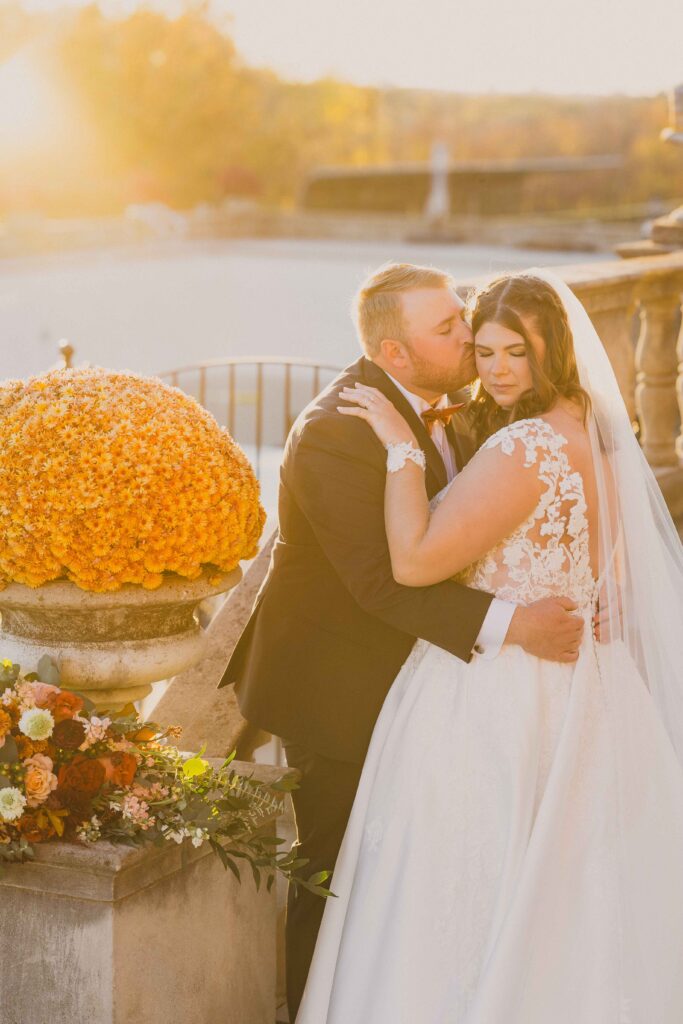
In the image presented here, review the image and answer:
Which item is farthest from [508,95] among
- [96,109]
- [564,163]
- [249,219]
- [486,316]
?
[486,316]

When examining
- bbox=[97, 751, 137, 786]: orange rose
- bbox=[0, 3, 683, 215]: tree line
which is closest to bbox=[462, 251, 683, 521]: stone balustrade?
bbox=[97, 751, 137, 786]: orange rose

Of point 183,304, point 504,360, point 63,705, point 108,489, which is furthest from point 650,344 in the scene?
point 183,304

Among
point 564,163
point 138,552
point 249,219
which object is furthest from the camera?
point 564,163

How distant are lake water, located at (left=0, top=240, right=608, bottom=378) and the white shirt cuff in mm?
19257

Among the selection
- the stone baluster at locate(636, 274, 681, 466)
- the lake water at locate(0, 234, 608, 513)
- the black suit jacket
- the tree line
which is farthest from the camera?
the tree line

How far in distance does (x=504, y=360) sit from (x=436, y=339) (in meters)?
0.20

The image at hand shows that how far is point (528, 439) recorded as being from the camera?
3.01 m

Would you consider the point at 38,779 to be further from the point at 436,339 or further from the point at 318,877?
the point at 436,339

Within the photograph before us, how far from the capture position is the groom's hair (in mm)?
3164

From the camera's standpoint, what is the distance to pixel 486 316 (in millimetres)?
3068

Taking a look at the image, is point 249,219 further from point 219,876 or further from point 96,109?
point 219,876

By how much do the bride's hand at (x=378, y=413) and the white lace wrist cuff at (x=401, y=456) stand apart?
15 mm

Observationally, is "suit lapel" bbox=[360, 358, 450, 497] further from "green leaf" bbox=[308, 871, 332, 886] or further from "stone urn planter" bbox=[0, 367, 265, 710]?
"green leaf" bbox=[308, 871, 332, 886]

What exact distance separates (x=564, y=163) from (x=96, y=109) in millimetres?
21565
